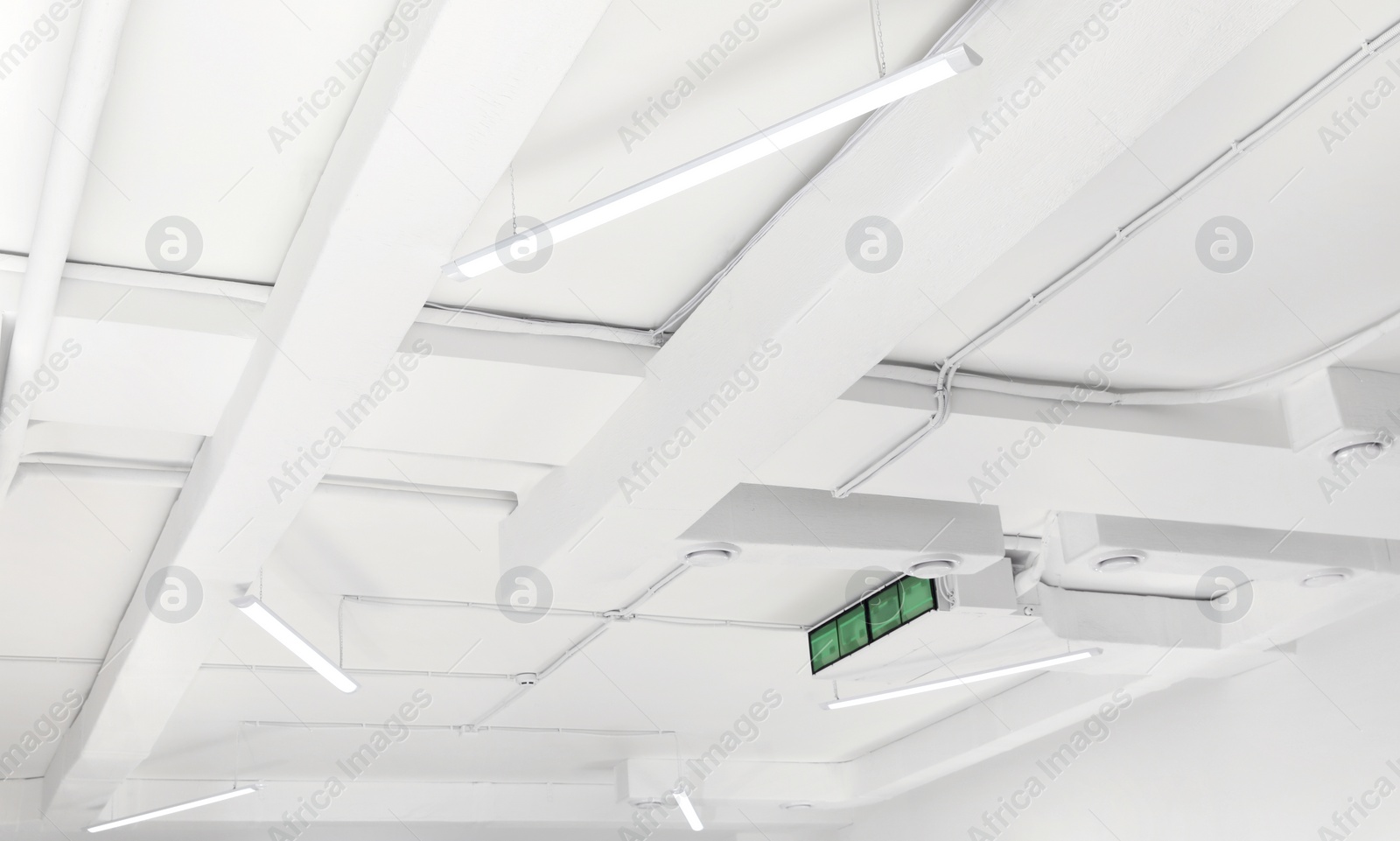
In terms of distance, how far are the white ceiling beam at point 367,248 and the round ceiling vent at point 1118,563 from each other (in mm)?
3332

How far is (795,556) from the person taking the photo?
16.6 ft

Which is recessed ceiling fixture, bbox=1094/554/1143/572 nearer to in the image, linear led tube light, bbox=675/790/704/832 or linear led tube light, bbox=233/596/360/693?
linear led tube light, bbox=233/596/360/693

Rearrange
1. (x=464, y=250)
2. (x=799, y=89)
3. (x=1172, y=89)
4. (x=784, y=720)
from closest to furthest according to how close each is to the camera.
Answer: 1. (x=1172, y=89)
2. (x=799, y=89)
3. (x=464, y=250)
4. (x=784, y=720)

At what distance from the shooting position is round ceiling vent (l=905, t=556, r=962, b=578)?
17.1 feet

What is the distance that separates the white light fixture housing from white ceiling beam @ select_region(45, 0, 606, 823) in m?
4.42

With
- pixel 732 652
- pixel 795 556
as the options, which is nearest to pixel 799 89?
pixel 795 556

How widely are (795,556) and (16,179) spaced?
10.2ft

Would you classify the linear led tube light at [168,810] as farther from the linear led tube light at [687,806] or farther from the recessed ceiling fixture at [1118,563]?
the recessed ceiling fixture at [1118,563]

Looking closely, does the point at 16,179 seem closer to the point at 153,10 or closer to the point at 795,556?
the point at 153,10

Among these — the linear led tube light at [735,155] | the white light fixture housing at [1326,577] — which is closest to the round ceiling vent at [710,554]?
the linear led tube light at [735,155]

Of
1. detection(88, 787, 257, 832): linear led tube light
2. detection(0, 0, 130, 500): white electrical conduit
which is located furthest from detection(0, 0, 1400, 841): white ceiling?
detection(88, 787, 257, 832): linear led tube light

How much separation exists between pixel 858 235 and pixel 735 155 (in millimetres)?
646

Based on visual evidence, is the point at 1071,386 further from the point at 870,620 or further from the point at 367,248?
the point at 367,248

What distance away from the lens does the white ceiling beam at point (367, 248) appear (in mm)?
2512
